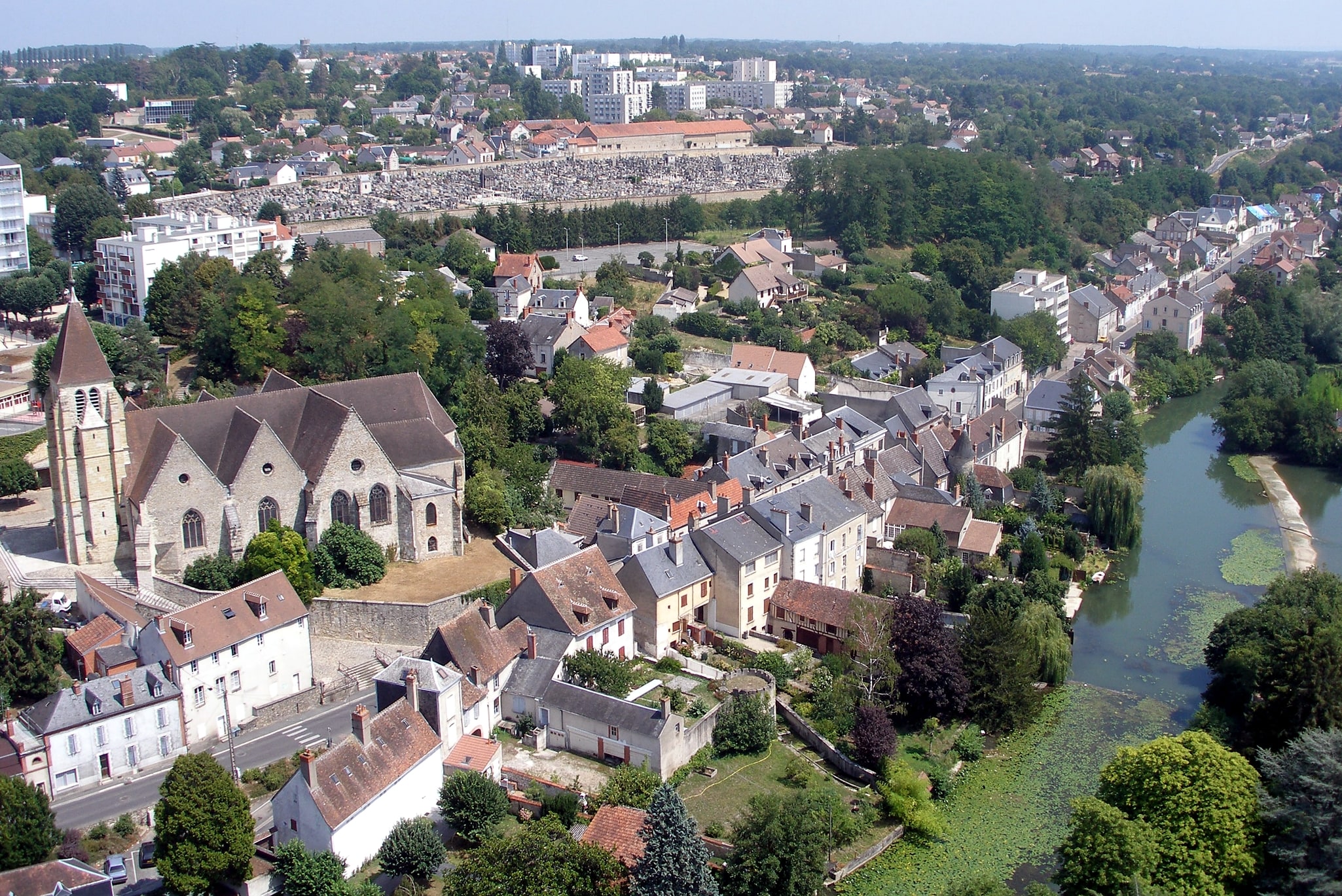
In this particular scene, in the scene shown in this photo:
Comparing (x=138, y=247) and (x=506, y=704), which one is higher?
(x=138, y=247)

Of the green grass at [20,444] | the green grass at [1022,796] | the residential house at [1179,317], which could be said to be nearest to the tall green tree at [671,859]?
the green grass at [1022,796]

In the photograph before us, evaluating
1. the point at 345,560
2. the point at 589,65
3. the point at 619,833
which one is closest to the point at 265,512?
the point at 345,560

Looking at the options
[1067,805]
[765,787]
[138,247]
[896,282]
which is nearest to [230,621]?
[765,787]

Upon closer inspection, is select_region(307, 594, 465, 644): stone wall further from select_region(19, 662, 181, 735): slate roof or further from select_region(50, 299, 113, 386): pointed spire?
select_region(50, 299, 113, 386): pointed spire

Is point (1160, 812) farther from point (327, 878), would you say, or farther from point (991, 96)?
point (991, 96)

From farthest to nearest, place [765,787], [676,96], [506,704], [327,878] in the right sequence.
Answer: [676,96] < [506,704] < [765,787] < [327,878]

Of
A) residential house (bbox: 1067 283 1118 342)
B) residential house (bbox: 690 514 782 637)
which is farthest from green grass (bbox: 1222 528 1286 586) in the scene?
residential house (bbox: 1067 283 1118 342)

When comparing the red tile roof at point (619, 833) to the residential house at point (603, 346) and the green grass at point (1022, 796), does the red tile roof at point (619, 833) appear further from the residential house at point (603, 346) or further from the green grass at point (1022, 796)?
the residential house at point (603, 346)
